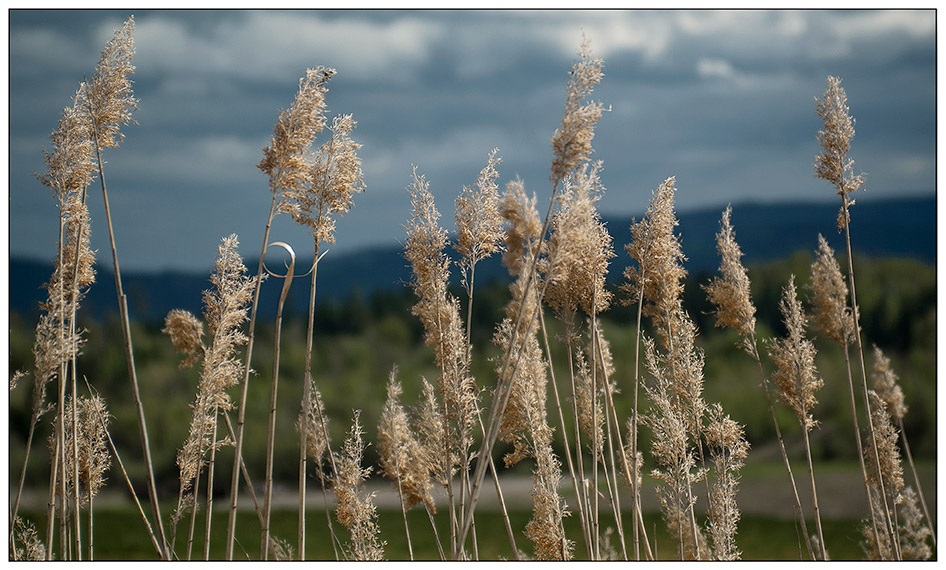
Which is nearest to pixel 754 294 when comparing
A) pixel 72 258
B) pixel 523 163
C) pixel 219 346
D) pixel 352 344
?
pixel 523 163

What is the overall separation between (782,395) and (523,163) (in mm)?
2091

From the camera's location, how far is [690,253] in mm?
4457

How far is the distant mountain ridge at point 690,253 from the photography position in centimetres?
298

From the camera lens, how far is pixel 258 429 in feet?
15.6

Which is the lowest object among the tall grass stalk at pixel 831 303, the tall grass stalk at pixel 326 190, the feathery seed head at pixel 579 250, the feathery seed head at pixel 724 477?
the feathery seed head at pixel 724 477

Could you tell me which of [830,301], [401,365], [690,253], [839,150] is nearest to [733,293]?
[830,301]

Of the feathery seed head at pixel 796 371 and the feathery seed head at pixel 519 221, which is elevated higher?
the feathery seed head at pixel 519 221

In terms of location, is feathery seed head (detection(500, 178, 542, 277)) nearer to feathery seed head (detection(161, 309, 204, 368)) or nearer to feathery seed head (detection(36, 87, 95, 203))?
feathery seed head (detection(161, 309, 204, 368))

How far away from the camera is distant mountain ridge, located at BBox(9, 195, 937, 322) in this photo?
2984mm

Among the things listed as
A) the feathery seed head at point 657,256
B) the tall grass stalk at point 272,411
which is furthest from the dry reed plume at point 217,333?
the feathery seed head at point 657,256

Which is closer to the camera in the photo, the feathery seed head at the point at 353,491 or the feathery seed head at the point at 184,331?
the feathery seed head at the point at 184,331

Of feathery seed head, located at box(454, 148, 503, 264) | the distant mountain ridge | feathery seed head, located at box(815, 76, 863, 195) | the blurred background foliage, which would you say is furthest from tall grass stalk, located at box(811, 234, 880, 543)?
feathery seed head, located at box(454, 148, 503, 264)

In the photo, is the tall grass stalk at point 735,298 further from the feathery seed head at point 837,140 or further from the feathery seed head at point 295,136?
the feathery seed head at point 295,136

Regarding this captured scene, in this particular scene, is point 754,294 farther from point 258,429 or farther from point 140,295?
point 140,295
